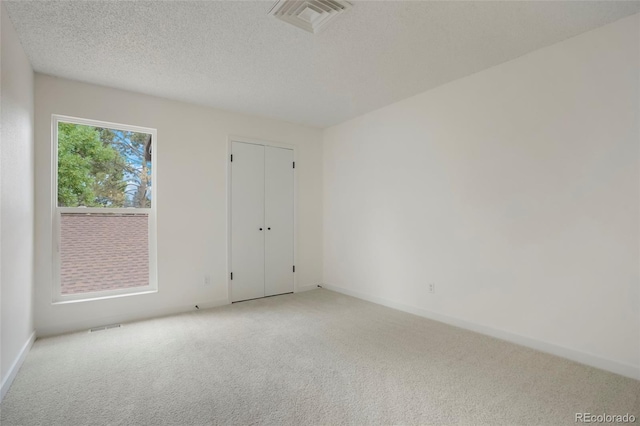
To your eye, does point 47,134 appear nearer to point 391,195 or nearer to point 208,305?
point 208,305

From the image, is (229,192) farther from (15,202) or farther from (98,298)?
(15,202)

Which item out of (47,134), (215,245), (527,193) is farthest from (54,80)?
(527,193)

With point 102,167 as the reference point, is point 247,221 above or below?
below

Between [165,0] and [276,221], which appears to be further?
[276,221]

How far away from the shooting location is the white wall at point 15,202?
2.08 metres

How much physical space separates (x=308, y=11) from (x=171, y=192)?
2572mm

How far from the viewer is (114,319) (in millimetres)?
3420

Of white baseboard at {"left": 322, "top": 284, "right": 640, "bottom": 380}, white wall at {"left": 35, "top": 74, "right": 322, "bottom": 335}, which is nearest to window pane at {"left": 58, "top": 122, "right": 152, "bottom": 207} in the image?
white wall at {"left": 35, "top": 74, "right": 322, "bottom": 335}

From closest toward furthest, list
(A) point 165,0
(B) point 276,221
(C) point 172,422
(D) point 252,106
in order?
(C) point 172,422
(A) point 165,0
(D) point 252,106
(B) point 276,221

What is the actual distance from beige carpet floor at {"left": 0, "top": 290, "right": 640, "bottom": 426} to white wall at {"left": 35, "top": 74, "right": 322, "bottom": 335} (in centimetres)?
39

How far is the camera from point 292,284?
4.81 m

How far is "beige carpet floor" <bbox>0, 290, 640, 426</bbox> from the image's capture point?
6.06ft

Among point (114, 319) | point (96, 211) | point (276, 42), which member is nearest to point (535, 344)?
point (276, 42)

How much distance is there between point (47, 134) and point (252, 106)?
2.12 meters
